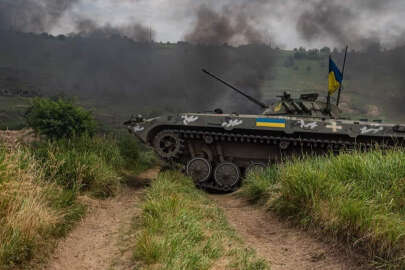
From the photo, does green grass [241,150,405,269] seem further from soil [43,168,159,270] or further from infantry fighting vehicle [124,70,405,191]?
infantry fighting vehicle [124,70,405,191]

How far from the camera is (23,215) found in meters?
4.64

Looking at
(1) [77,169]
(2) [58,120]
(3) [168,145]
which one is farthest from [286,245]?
(2) [58,120]

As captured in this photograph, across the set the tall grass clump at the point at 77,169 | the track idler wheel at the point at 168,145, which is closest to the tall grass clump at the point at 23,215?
the tall grass clump at the point at 77,169

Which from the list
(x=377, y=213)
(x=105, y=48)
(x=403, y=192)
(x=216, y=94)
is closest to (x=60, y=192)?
(x=377, y=213)

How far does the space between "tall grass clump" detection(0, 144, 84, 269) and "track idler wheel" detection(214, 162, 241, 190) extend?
17.9 ft

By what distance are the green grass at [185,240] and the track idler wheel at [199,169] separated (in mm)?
3837

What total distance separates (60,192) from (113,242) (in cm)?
133

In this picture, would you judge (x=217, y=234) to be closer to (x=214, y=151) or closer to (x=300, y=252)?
(x=300, y=252)

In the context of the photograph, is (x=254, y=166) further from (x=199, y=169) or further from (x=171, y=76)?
(x=171, y=76)

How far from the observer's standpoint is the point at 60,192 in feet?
21.1

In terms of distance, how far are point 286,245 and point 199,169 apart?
5463mm

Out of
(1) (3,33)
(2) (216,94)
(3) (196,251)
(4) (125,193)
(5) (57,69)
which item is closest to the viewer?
(3) (196,251)

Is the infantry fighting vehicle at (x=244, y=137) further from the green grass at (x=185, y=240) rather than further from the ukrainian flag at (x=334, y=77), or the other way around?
the green grass at (x=185, y=240)

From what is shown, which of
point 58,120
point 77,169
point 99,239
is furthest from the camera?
point 58,120
